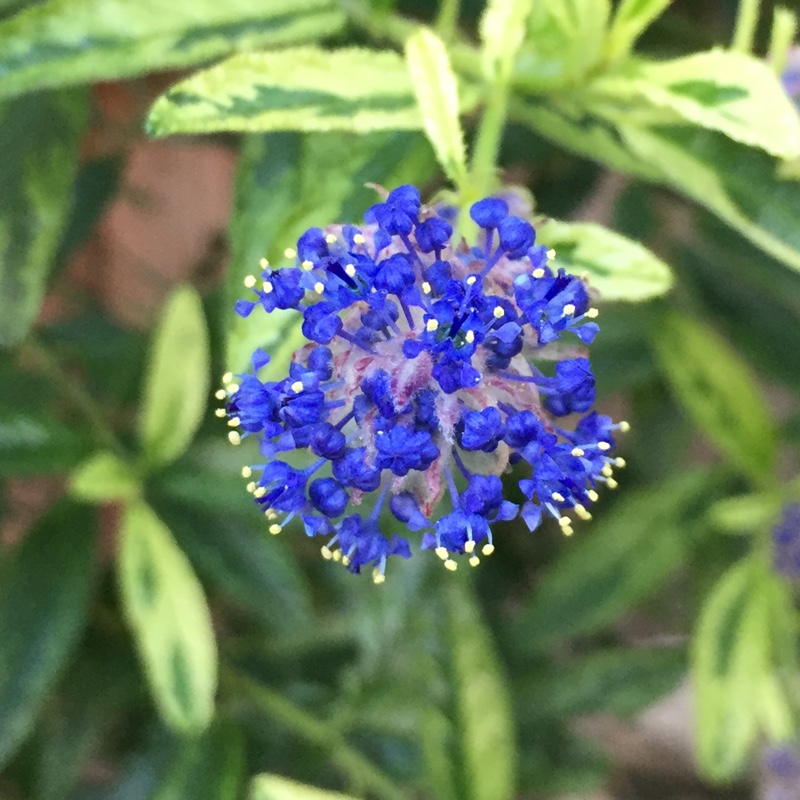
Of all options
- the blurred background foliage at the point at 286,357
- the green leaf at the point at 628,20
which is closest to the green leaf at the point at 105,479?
the blurred background foliage at the point at 286,357

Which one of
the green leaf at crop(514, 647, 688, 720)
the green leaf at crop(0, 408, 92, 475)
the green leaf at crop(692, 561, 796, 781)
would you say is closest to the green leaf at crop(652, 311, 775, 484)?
the green leaf at crop(692, 561, 796, 781)

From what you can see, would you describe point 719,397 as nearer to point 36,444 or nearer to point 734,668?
point 734,668

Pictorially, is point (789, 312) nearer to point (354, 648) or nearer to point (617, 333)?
point (617, 333)

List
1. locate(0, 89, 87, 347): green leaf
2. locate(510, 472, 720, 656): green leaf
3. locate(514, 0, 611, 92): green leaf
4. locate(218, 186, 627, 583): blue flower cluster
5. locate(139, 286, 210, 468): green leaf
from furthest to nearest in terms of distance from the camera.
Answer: locate(510, 472, 720, 656): green leaf, locate(139, 286, 210, 468): green leaf, locate(0, 89, 87, 347): green leaf, locate(514, 0, 611, 92): green leaf, locate(218, 186, 627, 583): blue flower cluster

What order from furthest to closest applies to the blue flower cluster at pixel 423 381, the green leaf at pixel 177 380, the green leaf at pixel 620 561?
the green leaf at pixel 620 561 < the green leaf at pixel 177 380 < the blue flower cluster at pixel 423 381

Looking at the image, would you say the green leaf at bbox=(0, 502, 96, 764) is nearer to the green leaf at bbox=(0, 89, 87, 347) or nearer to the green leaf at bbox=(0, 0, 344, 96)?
the green leaf at bbox=(0, 89, 87, 347)

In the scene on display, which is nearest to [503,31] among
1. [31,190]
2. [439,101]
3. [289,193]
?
[439,101]

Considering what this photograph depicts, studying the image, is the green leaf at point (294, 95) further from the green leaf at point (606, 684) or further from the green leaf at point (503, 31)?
the green leaf at point (606, 684)

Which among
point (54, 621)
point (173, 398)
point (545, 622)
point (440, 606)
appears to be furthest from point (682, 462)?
point (54, 621)

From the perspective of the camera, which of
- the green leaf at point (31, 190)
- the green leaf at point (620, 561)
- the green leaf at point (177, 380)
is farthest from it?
the green leaf at point (620, 561)
